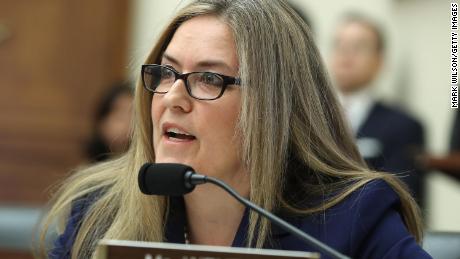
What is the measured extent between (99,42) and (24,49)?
16.9 inches

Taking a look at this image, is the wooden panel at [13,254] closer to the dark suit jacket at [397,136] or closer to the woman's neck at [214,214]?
the woman's neck at [214,214]

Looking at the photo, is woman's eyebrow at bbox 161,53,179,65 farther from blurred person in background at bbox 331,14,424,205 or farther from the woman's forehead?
blurred person in background at bbox 331,14,424,205

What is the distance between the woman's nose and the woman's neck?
19cm

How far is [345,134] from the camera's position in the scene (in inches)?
86.4

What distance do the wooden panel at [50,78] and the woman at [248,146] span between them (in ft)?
9.91

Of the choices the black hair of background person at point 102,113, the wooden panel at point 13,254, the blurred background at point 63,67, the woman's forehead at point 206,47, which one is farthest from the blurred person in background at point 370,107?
the woman's forehead at point 206,47

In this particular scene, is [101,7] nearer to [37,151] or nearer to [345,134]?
[37,151]

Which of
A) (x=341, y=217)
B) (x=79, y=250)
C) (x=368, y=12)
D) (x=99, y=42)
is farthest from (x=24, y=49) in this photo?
(x=341, y=217)

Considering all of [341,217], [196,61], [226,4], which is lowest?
[341,217]

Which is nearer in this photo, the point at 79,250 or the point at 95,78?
the point at 79,250

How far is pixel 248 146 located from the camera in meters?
2.01

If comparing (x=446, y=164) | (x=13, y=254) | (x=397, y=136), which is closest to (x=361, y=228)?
(x=446, y=164)

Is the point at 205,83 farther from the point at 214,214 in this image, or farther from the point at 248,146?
the point at 214,214

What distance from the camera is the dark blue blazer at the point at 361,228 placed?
6.24ft
